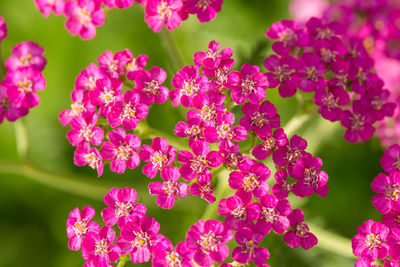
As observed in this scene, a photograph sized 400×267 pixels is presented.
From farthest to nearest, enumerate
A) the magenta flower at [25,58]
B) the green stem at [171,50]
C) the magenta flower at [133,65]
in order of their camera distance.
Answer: the green stem at [171,50]
the magenta flower at [25,58]
the magenta flower at [133,65]

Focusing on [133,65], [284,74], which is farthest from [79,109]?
[284,74]

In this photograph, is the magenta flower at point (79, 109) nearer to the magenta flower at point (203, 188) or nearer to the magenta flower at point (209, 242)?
the magenta flower at point (203, 188)

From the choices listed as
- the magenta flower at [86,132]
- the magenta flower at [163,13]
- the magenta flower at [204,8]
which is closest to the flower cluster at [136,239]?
the magenta flower at [86,132]

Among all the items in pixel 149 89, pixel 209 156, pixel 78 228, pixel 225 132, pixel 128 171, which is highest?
pixel 128 171

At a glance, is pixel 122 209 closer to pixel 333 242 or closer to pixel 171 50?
pixel 171 50

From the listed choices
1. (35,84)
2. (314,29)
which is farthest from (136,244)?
(314,29)

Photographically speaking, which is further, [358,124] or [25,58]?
[25,58]
